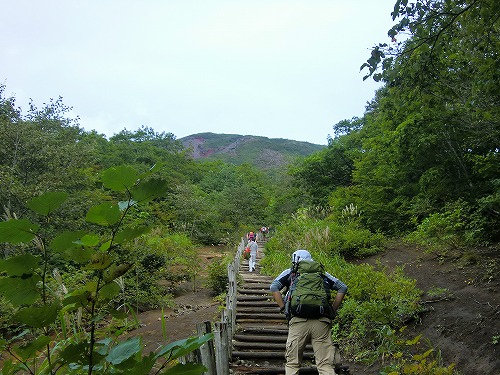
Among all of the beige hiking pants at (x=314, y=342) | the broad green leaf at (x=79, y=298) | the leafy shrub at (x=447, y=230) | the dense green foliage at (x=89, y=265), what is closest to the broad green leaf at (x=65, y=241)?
the dense green foliage at (x=89, y=265)

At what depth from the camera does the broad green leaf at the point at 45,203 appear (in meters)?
0.74

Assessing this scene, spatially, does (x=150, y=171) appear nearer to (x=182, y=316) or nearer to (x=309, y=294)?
(x=309, y=294)

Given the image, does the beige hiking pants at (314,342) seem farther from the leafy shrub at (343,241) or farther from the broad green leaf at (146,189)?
the leafy shrub at (343,241)

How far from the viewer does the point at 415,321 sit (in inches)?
218

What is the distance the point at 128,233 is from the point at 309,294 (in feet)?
9.60

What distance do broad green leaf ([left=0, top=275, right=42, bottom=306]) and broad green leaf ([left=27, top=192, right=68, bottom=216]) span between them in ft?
0.47

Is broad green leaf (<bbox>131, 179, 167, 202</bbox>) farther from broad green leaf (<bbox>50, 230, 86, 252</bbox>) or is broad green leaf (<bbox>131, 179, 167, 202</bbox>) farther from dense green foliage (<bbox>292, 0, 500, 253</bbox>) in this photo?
dense green foliage (<bbox>292, 0, 500, 253</bbox>)

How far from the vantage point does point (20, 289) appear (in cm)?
78

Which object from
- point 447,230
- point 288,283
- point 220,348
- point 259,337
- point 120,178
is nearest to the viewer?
point 120,178

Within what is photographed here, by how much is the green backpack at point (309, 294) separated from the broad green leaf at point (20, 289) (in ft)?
9.64

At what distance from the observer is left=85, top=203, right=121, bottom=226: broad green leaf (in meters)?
0.75

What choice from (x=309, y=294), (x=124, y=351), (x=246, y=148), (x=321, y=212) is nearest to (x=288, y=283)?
(x=309, y=294)

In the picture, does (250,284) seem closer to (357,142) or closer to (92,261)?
(92,261)

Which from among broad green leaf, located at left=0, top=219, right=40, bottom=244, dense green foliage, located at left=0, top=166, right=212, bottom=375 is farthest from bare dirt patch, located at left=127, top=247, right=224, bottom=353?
broad green leaf, located at left=0, top=219, right=40, bottom=244
